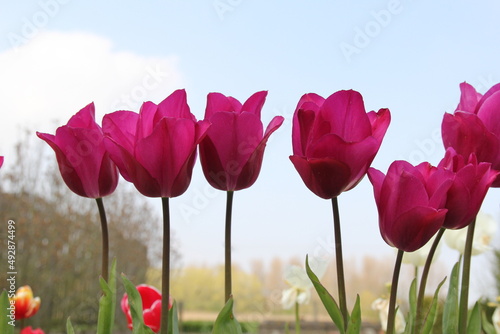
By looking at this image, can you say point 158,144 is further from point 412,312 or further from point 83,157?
point 412,312

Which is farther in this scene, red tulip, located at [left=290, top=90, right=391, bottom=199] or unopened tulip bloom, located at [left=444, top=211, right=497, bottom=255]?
unopened tulip bloom, located at [left=444, top=211, right=497, bottom=255]

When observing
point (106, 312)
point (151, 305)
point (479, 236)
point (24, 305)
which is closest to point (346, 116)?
point (106, 312)

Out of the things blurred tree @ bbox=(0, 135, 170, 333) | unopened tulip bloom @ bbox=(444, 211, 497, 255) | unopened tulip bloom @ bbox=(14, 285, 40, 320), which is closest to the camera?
unopened tulip bloom @ bbox=(444, 211, 497, 255)

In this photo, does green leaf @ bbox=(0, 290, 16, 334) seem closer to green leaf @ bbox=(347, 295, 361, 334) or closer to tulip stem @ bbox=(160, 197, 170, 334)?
tulip stem @ bbox=(160, 197, 170, 334)

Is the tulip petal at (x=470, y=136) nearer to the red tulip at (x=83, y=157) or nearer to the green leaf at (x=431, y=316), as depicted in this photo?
the green leaf at (x=431, y=316)

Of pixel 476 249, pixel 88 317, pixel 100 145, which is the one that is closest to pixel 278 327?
pixel 88 317

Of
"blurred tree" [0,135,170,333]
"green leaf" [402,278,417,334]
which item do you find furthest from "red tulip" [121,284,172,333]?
"blurred tree" [0,135,170,333]

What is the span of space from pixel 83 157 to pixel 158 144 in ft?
0.41

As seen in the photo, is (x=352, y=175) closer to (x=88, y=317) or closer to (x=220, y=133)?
(x=220, y=133)

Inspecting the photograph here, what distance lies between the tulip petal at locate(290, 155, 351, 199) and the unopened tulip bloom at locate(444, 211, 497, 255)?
676 mm

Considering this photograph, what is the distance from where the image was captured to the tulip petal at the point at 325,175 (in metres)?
0.68

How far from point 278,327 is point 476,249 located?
302 inches

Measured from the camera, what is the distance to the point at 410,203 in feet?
2.21

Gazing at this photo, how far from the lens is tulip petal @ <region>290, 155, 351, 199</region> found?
677mm
